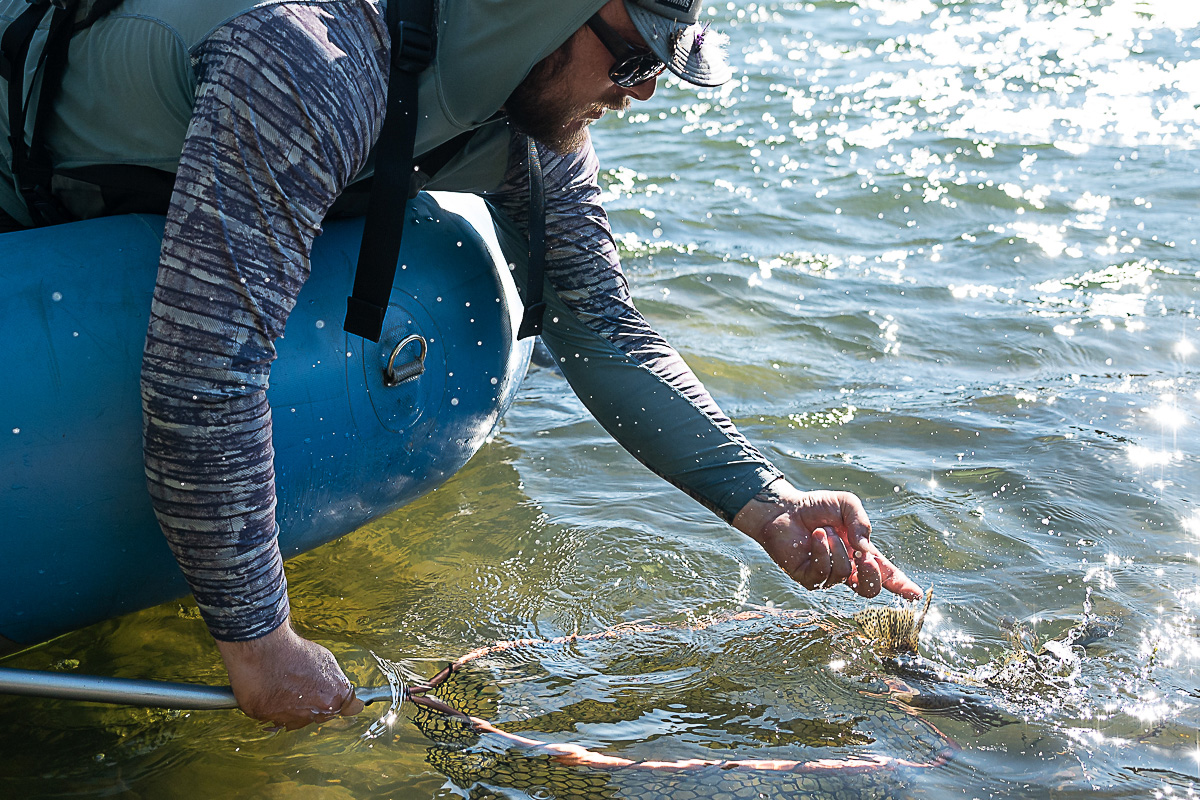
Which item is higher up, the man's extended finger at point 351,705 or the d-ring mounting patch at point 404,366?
the d-ring mounting patch at point 404,366

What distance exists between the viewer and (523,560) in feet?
10.8

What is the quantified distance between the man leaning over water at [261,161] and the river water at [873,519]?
0.37 m

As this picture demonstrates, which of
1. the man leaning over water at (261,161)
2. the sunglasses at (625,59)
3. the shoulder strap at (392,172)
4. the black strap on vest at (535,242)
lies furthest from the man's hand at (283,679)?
the sunglasses at (625,59)

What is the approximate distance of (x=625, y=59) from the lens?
2.24 meters

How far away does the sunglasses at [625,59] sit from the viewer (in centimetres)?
220

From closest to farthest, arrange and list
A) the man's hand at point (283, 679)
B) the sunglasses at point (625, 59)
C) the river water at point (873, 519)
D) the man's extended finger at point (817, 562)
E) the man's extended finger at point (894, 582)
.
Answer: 1. the man's hand at point (283, 679)
2. the sunglasses at point (625, 59)
3. the river water at point (873, 519)
4. the man's extended finger at point (817, 562)
5. the man's extended finger at point (894, 582)

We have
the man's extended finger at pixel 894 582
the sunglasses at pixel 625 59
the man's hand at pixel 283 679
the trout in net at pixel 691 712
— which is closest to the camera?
the man's hand at pixel 283 679

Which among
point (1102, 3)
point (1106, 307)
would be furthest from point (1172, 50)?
point (1106, 307)

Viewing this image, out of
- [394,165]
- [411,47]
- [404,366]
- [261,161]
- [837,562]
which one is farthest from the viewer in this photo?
[404,366]

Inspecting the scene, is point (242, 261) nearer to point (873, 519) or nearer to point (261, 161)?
point (261, 161)

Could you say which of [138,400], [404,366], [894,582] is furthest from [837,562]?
[138,400]

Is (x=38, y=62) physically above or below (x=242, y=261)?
above

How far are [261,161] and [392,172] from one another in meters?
0.37

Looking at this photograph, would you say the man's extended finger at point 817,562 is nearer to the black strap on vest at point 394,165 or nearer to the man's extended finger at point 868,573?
the man's extended finger at point 868,573
